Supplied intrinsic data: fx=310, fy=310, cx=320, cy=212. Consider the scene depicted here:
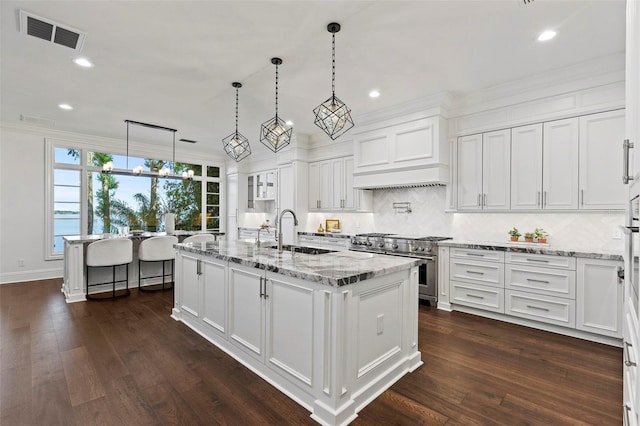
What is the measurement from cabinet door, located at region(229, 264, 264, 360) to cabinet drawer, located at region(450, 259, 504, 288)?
108 inches

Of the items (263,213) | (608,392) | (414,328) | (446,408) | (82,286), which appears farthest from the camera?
(263,213)

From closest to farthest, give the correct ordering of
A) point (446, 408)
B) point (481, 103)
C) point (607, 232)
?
point (446, 408) < point (607, 232) < point (481, 103)

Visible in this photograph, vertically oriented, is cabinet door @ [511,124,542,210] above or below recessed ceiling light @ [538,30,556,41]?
below

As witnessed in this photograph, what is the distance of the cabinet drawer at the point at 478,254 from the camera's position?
3665 mm

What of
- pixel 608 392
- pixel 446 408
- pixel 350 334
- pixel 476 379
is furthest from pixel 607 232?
pixel 350 334

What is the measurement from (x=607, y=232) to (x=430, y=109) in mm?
2465

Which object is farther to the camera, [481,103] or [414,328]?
[481,103]

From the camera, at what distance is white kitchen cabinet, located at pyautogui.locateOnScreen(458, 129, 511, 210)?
3.88 meters

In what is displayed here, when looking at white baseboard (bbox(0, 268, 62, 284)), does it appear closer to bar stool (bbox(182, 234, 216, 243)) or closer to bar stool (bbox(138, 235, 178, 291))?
bar stool (bbox(138, 235, 178, 291))

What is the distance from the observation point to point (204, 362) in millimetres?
2631

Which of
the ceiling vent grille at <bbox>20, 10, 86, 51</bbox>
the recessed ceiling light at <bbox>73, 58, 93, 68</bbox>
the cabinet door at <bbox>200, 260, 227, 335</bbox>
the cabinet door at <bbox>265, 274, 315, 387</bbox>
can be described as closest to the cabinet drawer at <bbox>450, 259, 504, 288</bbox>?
the cabinet door at <bbox>265, 274, 315, 387</bbox>

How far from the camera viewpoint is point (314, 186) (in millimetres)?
6430

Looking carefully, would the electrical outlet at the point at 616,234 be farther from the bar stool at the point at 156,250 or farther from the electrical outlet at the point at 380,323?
the bar stool at the point at 156,250

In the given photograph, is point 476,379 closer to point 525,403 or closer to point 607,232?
point 525,403
